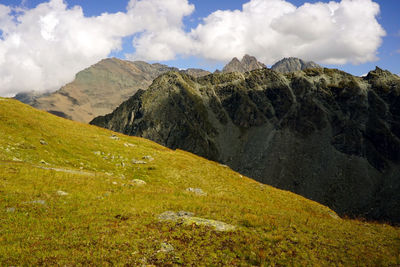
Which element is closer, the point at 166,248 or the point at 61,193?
the point at 166,248

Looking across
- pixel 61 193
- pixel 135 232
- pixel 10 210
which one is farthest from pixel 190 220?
pixel 10 210

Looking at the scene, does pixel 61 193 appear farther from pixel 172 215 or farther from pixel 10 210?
pixel 172 215

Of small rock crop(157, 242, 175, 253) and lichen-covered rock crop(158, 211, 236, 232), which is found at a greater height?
lichen-covered rock crop(158, 211, 236, 232)

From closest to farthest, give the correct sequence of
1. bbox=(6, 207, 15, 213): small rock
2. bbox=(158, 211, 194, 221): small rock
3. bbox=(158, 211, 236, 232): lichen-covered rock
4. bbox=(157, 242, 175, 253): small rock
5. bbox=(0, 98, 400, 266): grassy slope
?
bbox=(0, 98, 400, 266): grassy slope → bbox=(157, 242, 175, 253): small rock → bbox=(6, 207, 15, 213): small rock → bbox=(158, 211, 236, 232): lichen-covered rock → bbox=(158, 211, 194, 221): small rock

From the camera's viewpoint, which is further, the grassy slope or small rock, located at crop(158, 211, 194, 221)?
small rock, located at crop(158, 211, 194, 221)

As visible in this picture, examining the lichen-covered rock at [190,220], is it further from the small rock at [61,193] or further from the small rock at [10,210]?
the small rock at [10,210]

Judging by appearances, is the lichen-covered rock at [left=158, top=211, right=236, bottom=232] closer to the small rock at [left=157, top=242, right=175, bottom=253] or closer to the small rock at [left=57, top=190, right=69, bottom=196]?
the small rock at [left=157, top=242, right=175, bottom=253]

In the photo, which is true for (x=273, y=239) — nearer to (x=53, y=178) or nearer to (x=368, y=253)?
(x=368, y=253)

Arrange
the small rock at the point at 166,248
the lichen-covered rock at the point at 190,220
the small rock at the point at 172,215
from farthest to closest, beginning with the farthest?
the small rock at the point at 172,215
the lichen-covered rock at the point at 190,220
the small rock at the point at 166,248

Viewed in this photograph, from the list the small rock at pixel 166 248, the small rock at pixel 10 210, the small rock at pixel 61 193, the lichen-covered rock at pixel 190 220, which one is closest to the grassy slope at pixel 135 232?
the small rock at pixel 10 210

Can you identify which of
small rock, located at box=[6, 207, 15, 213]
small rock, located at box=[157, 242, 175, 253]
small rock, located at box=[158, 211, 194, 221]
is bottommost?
small rock, located at box=[6, 207, 15, 213]

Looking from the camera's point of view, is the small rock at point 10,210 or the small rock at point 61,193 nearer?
the small rock at point 10,210

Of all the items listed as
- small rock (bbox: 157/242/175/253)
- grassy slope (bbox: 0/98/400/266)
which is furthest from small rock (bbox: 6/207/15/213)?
small rock (bbox: 157/242/175/253)

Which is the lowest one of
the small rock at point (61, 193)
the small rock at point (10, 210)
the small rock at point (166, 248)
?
the small rock at point (10, 210)
